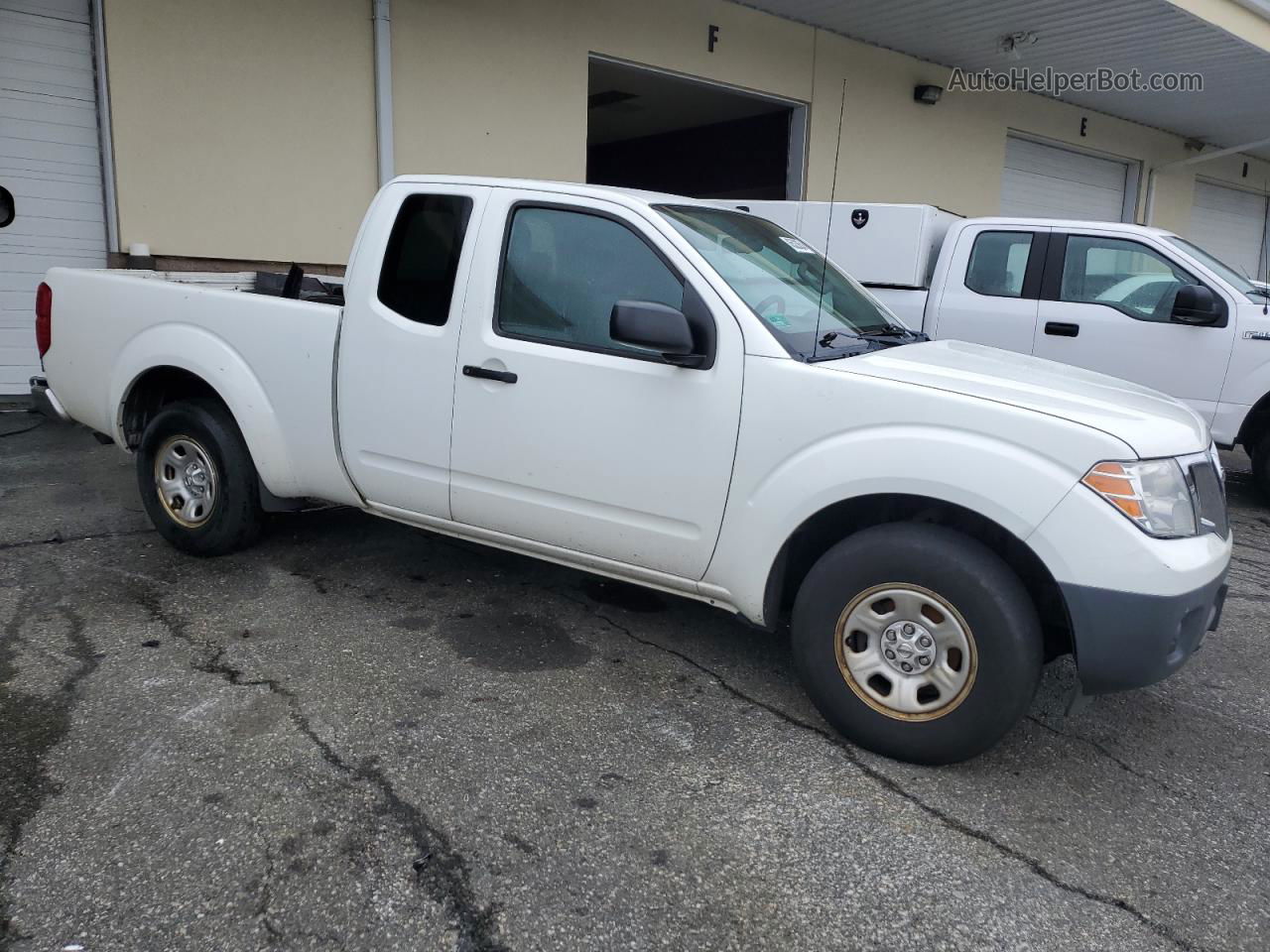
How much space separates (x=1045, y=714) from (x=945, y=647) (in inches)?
34.3

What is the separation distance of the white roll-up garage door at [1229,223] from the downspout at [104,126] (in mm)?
17604

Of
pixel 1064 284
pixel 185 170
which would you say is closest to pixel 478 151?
pixel 185 170

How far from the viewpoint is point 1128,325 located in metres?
6.89

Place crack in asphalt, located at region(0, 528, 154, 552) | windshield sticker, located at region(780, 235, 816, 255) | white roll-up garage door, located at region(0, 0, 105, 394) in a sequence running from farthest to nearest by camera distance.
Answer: white roll-up garage door, located at region(0, 0, 105, 394), crack in asphalt, located at region(0, 528, 154, 552), windshield sticker, located at region(780, 235, 816, 255)

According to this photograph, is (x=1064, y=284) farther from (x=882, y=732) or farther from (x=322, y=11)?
(x=322, y=11)

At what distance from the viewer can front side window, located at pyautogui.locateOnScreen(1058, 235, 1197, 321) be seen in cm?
684

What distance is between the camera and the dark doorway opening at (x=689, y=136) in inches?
481

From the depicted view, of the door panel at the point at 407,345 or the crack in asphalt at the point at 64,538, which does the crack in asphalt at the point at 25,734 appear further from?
the door panel at the point at 407,345

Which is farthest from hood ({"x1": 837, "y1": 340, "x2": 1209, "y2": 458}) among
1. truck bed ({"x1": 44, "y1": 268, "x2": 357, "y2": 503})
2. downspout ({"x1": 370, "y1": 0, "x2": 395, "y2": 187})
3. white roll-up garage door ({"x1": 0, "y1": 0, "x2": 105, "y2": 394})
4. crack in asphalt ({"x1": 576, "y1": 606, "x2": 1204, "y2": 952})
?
white roll-up garage door ({"x1": 0, "y1": 0, "x2": 105, "y2": 394})

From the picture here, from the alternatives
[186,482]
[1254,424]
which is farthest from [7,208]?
[1254,424]

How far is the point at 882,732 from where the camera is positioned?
10.4 ft

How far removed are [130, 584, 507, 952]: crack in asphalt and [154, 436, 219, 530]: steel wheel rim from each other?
1299 mm

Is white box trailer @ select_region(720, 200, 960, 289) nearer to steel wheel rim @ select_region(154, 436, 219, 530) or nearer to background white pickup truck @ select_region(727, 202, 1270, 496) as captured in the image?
background white pickup truck @ select_region(727, 202, 1270, 496)

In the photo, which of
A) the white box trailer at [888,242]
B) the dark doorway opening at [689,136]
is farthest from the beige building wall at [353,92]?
the white box trailer at [888,242]
